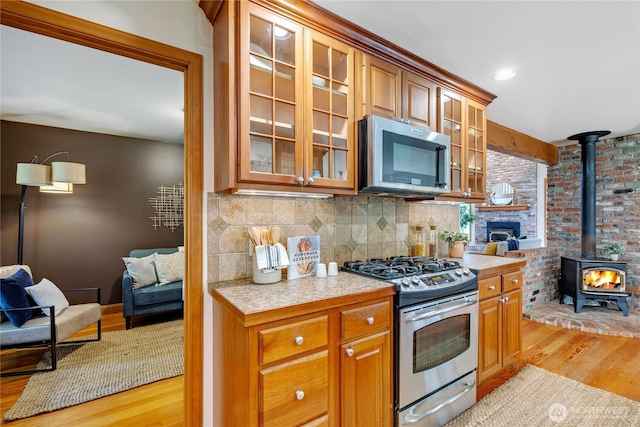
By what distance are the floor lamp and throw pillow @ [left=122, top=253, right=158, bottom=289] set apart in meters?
1.10

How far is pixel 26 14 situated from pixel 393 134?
1.87 metres

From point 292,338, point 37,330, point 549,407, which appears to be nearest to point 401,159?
point 292,338

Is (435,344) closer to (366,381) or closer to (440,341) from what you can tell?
(440,341)

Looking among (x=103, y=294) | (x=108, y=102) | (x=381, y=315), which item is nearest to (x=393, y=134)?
(x=381, y=315)

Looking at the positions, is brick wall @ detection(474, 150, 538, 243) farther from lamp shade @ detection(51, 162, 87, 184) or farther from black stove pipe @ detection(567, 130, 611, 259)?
lamp shade @ detection(51, 162, 87, 184)

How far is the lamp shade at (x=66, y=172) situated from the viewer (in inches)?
132

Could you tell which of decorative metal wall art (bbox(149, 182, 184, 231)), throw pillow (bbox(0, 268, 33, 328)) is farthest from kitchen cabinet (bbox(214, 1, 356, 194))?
decorative metal wall art (bbox(149, 182, 184, 231))

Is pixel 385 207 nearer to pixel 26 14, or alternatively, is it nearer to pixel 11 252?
pixel 26 14

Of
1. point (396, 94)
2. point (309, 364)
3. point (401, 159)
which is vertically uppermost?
point (396, 94)

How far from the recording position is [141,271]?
12.1 ft

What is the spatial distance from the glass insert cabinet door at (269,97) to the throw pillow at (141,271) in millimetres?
2932

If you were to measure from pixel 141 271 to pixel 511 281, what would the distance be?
3882mm

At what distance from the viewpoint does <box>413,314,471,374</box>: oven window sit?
1.78 metres

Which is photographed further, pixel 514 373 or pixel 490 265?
pixel 514 373
